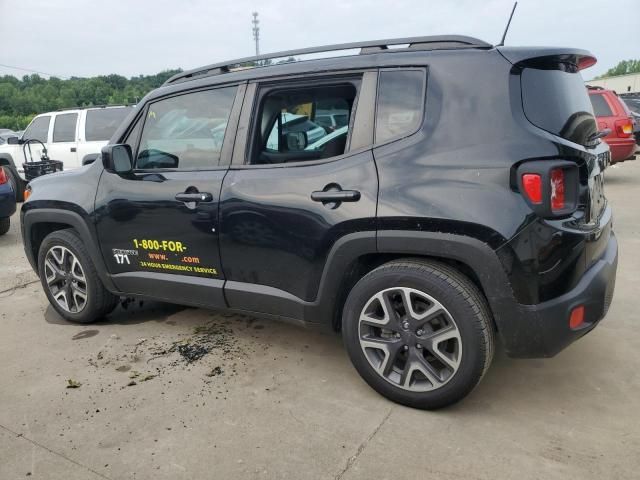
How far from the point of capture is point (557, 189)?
231cm

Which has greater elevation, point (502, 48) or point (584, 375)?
point (502, 48)

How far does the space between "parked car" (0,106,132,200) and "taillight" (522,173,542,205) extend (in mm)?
8763

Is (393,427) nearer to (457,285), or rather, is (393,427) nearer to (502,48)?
(457,285)

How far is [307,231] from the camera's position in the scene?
2.80m

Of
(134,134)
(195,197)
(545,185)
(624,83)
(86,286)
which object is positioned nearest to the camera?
(545,185)

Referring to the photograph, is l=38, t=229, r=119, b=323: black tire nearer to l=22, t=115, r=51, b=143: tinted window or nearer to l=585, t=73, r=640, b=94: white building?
l=22, t=115, r=51, b=143: tinted window

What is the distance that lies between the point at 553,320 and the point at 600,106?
8.59 m

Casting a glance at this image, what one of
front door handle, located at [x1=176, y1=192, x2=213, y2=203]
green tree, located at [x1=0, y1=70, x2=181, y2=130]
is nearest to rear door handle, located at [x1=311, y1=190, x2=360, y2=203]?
front door handle, located at [x1=176, y1=192, x2=213, y2=203]

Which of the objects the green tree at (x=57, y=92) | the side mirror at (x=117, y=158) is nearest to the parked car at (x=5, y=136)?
the green tree at (x=57, y=92)

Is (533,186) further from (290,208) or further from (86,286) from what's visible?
(86,286)

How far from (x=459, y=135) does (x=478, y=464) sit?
57.9 inches

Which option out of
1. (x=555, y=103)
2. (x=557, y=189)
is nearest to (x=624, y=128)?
(x=555, y=103)

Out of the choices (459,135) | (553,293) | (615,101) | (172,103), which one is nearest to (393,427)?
(553,293)

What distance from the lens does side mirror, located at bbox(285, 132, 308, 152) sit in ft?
10.7
